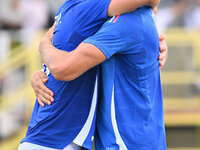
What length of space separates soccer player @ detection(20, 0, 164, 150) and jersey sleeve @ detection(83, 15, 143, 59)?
14cm

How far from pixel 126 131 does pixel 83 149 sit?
316mm

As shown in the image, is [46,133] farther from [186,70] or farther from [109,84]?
[186,70]

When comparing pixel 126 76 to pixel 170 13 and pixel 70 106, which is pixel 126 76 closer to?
pixel 70 106

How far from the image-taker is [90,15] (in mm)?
2609

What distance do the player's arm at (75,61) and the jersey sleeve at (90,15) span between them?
0.52ft

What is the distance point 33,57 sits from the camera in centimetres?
750

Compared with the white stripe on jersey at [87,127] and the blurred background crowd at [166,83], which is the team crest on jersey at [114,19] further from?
the blurred background crowd at [166,83]

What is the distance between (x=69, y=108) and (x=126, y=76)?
39 cm

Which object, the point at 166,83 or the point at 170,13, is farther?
the point at 170,13

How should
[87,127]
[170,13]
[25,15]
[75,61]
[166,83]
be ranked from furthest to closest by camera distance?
[25,15] < [170,13] < [166,83] < [87,127] < [75,61]

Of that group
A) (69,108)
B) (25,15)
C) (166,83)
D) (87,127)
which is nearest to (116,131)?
(87,127)

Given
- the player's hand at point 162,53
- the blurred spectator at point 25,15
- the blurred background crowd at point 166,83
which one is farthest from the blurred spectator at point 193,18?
the player's hand at point 162,53

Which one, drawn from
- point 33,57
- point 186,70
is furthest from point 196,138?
point 33,57

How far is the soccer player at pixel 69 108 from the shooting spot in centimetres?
266
